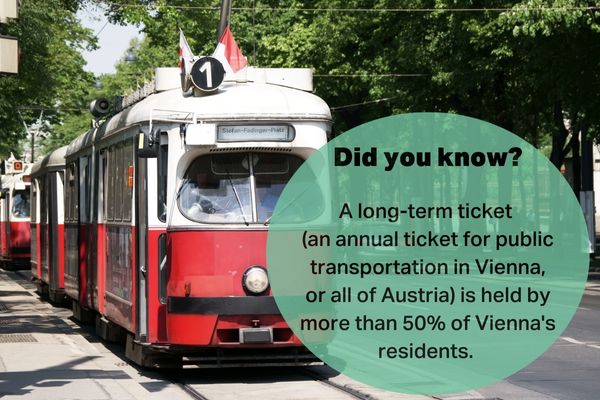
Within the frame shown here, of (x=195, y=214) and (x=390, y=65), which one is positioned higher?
(x=390, y=65)

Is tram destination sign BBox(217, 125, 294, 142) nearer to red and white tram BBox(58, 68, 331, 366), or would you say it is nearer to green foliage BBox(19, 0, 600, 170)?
red and white tram BBox(58, 68, 331, 366)

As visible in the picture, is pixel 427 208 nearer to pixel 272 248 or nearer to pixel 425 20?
pixel 272 248

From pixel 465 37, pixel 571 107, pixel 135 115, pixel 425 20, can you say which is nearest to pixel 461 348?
pixel 135 115

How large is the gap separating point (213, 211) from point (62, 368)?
3.01m

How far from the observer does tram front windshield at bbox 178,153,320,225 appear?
14.1m

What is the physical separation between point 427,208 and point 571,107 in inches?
1001

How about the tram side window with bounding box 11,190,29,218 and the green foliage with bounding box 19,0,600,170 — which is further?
the tram side window with bounding box 11,190,29,218

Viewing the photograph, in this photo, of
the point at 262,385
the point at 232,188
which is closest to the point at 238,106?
the point at 232,188

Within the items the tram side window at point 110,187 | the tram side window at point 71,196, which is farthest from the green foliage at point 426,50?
the tram side window at point 110,187

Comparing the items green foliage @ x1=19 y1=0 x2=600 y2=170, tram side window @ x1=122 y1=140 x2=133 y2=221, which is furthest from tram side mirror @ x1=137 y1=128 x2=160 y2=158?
green foliage @ x1=19 y1=0 x2=600 y2=170

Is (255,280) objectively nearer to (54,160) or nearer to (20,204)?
(54,160)

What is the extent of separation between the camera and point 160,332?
14430 mm

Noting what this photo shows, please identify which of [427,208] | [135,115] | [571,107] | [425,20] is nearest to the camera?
[427,208]

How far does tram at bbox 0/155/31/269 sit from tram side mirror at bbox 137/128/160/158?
106 ft
